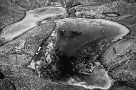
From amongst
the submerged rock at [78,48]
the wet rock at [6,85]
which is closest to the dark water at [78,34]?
the submerged rock at [78,48]

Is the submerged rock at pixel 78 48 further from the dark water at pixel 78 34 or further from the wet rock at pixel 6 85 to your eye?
the wet rock at pixel 6 85

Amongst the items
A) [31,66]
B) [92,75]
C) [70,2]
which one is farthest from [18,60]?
[70,2]

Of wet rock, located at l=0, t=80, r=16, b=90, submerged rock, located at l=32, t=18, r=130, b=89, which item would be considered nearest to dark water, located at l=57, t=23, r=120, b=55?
submerged rock, located at l=32, t=18, r=130, b=89

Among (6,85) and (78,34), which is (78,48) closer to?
(78,34)

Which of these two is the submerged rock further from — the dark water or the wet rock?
the wet rock

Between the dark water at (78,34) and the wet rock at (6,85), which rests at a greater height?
the dark water at (78,34)

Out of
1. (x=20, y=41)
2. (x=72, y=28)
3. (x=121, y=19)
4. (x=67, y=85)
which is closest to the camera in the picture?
(x=67, y=85)

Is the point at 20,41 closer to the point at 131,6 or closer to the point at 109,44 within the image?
the point at 109,44

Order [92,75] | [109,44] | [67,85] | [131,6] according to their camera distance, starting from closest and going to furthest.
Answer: [67,85]
[92,75]
[109,44]
[131,6]

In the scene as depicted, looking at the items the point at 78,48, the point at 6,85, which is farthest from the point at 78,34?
the point at 6,85

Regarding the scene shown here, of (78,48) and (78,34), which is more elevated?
(78,34)

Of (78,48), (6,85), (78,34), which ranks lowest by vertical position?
(6,85)
